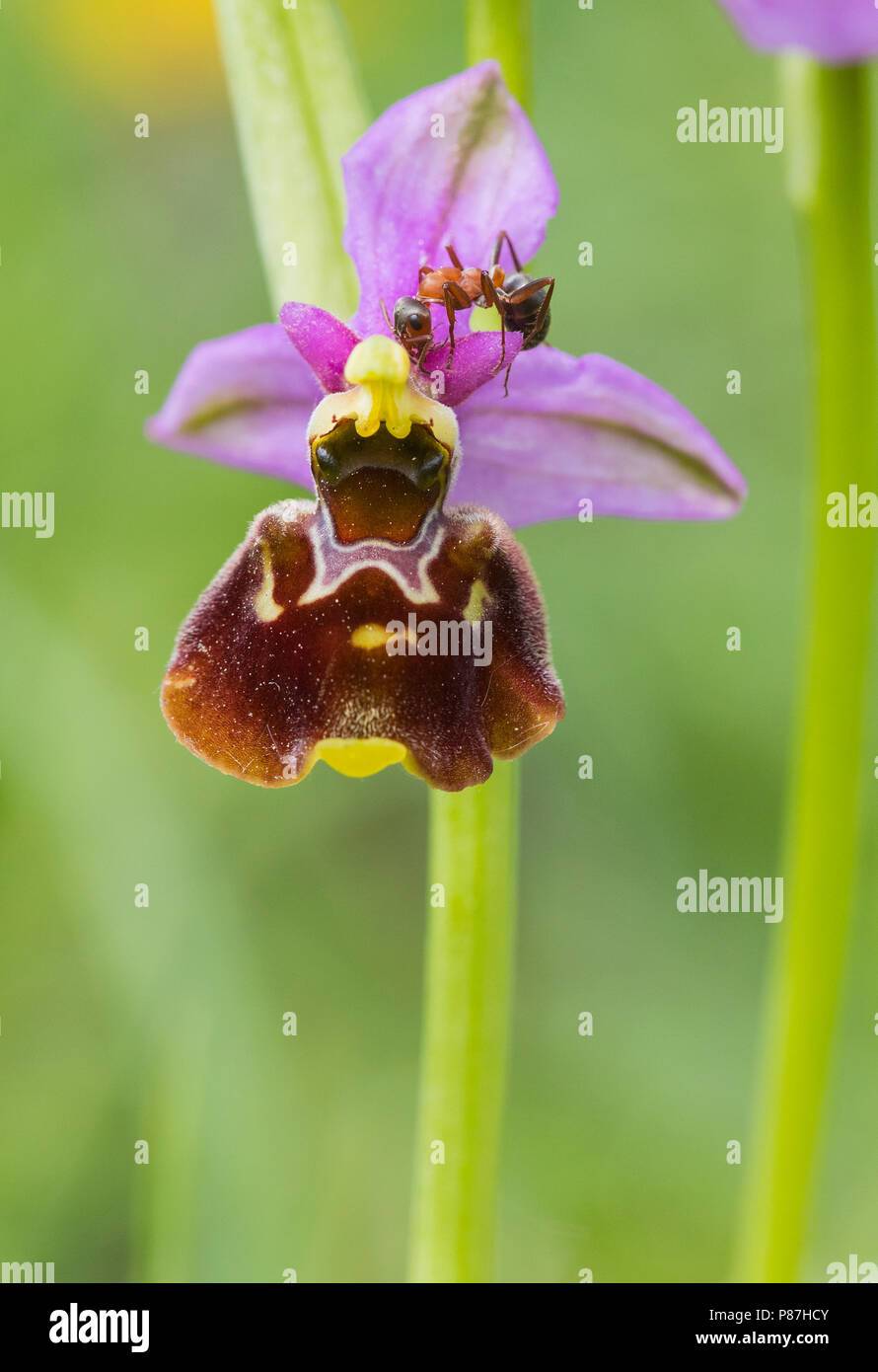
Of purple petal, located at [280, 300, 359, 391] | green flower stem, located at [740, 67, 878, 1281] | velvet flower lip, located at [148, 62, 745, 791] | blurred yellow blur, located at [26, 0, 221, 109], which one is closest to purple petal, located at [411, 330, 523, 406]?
velvet flower lip, located at [148, 62, 745, 791]

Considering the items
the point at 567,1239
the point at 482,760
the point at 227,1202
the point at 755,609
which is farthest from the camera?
the point at 755,609

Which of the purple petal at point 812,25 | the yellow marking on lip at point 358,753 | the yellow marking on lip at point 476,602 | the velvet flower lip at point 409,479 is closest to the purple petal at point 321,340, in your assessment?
the velvet flower lip at point 409,479

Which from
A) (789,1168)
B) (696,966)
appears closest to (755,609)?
(696,966)

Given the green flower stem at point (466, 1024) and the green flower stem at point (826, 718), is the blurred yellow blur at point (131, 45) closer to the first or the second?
the green flower stem at point (826, 718)

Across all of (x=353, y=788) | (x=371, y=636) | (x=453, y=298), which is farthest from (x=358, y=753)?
(x=353, y=788)

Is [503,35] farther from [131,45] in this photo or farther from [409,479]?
[131,45]
